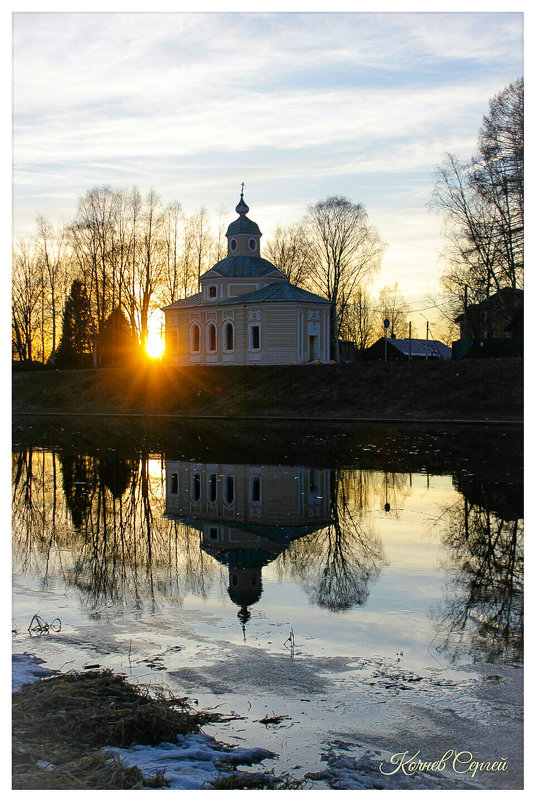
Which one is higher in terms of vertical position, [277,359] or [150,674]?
[277,359]

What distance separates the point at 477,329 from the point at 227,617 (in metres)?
49.4

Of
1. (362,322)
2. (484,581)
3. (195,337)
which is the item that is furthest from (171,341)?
(484,581)

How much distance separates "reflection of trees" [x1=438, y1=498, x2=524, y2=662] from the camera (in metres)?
7.55

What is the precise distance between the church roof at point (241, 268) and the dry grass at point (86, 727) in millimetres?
50245

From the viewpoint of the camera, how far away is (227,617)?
847 centimetres

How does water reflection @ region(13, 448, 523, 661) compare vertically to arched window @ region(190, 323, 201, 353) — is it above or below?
below

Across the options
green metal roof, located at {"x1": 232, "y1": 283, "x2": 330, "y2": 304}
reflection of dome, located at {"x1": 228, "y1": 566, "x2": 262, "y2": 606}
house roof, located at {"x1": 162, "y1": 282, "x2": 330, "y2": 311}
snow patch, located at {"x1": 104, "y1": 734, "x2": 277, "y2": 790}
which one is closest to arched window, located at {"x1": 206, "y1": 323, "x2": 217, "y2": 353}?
house roof, located at {"x1": 162, "y1": 282, "x2": 330, "y2": 311}

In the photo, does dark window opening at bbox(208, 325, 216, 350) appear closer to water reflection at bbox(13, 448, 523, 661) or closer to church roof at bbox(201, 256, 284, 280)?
church roof at bbox(201, 256, 284, 280)

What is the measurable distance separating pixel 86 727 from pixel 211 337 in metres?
51.1

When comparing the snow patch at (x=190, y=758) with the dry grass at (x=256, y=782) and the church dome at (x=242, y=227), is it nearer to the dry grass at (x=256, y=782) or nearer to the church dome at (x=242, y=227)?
the dry grass at (x=256, y=782)

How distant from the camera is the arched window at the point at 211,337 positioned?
5597cm

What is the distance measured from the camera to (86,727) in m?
5.58
